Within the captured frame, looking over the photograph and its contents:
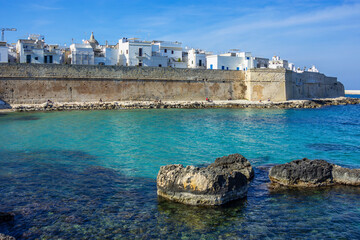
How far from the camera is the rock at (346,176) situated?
298 inches

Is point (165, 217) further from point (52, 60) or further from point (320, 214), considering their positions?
point (52, 60)

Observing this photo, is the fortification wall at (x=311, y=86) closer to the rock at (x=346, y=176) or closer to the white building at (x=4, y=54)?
the rock at (x=346, y=176)

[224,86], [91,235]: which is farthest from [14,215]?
[224,86]

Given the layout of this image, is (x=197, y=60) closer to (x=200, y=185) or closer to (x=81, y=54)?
(x=81, y=54)

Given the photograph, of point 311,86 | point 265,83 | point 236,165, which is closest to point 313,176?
point 236,165

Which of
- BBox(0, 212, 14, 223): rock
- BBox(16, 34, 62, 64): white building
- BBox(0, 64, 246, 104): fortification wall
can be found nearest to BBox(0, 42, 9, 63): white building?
BBox(16, 34, 62, 64): white building

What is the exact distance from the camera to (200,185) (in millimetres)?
6387

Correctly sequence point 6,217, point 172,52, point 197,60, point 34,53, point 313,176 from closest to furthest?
point 6,217 < point 313,176 < point 34,53 < point 197,60 < point 172,52

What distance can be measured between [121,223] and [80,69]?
78.0 ft

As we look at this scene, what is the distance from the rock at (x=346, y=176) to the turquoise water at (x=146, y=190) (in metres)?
0.27

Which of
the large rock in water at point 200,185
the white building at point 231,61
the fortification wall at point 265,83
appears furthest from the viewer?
the white building at point 231,61

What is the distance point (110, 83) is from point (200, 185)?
23513 millimetres

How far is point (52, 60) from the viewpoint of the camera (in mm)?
32344

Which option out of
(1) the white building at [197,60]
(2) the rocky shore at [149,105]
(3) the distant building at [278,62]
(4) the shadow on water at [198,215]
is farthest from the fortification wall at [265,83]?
(4) the shadow on water at [198,215]
